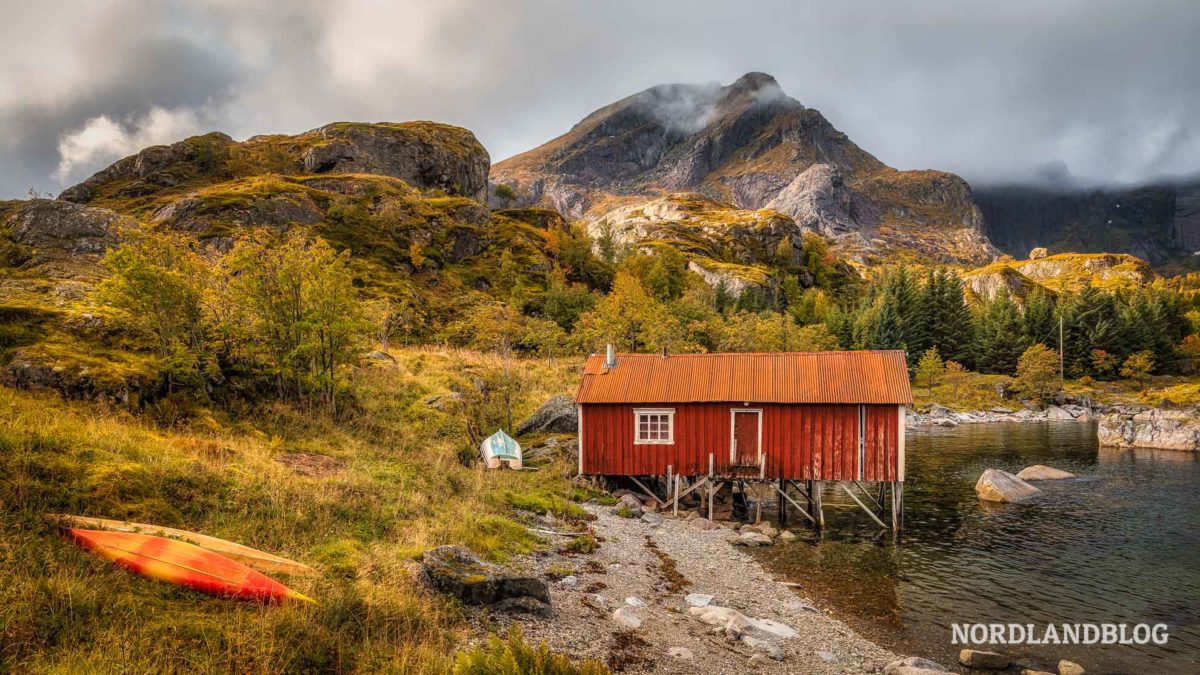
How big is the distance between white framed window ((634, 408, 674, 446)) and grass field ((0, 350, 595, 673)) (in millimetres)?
6472

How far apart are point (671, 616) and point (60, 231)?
40.4 meters

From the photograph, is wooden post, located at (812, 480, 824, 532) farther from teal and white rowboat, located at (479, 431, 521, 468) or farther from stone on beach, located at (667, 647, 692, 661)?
stone on beach, located at (667, 647, 692, 661)

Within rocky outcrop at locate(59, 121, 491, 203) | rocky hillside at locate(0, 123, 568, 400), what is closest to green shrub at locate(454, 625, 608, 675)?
rocky hillside at locate(0, 123, 568, 400)

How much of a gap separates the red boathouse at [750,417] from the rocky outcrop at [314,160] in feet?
307

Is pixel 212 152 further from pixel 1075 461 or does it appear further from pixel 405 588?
pixel 1075 461

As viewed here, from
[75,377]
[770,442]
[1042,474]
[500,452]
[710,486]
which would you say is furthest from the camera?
[1042,474]

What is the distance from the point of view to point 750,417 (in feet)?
78.7

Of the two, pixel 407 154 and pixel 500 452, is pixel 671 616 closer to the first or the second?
pixel 500 452

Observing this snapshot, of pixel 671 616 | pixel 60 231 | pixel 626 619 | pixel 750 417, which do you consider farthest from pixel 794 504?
pixel 60 231

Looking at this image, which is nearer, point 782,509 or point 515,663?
point 515,663

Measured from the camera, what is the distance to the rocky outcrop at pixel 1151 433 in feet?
144

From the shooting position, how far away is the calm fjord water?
14062mm

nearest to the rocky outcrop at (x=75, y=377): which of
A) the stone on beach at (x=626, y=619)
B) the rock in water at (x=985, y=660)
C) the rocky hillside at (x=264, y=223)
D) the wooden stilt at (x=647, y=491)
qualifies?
the rocky hillside at (x=264, y=223)

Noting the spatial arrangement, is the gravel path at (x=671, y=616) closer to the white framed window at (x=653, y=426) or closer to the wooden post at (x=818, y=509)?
the wooden post at (x=818, y=509)
